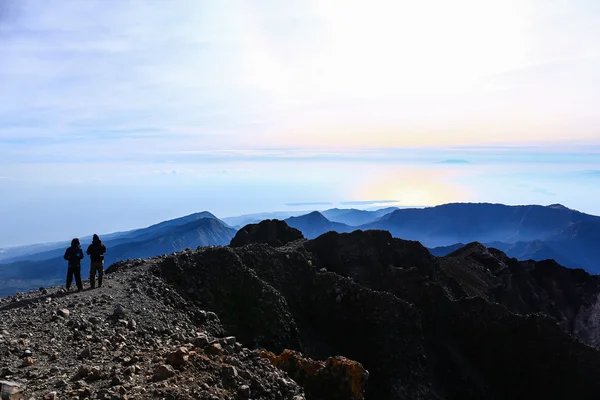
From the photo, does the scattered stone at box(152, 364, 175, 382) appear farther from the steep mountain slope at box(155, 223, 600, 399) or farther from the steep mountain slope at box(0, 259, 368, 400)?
the steep mountain slope at box(155, 223, 600, 399)

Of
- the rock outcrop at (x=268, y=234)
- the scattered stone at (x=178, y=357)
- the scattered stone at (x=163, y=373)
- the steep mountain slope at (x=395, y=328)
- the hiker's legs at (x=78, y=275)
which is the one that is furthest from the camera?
the rock outcrop at (x=268, y=234)

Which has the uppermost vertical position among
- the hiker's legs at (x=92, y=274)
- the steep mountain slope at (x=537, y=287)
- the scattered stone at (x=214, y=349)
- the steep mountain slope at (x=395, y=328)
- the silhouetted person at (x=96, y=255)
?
the silhouetted person at (x=96, y=255)

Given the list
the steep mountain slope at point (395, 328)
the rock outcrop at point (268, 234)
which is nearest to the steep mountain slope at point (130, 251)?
the rock outcrop at point (268, 234)

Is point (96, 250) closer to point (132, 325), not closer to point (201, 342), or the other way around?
point (132, 325)

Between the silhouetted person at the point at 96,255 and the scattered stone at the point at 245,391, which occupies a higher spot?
the silhouetted person at the point at 96,255

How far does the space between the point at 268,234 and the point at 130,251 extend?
131307 millimetres

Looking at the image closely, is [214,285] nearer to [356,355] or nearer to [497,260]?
[356,355]

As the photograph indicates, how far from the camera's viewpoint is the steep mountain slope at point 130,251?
158000 mm

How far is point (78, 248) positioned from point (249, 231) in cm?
2887

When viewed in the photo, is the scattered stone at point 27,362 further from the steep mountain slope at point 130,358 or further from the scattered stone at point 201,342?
the scattered stone at point 201,342

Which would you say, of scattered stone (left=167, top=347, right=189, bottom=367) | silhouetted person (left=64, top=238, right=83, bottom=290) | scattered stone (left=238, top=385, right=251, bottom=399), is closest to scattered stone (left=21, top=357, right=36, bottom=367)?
scattered stone (left=167, top=347, right=189, bottom=367)

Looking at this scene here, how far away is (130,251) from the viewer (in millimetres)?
160375

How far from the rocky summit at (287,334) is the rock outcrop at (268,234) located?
702 mm

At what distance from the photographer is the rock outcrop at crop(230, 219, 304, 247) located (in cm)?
4244
